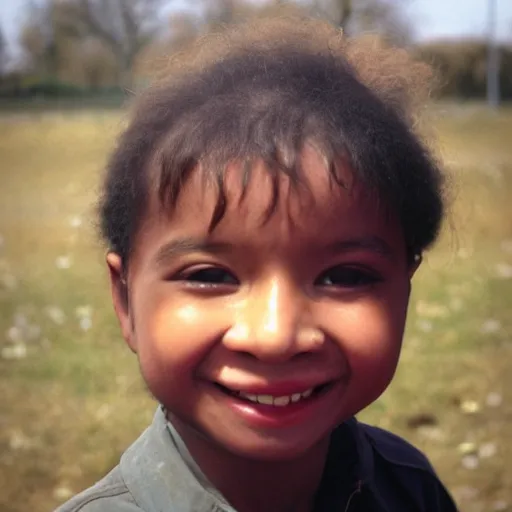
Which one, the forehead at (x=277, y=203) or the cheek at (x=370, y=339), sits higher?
the forehead at (x=277, y=203)

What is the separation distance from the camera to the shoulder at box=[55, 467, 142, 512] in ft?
4.81

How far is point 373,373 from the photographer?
1.42 meters

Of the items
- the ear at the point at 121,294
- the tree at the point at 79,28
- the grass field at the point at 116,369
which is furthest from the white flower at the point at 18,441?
the tree at the point at 79,28

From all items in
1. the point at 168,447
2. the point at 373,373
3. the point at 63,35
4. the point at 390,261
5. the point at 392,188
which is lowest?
the point at 63,35

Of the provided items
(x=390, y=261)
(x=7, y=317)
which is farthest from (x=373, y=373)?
(x=7, y=317)

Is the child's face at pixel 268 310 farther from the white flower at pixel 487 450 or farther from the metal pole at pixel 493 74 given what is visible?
the metal pole at pixel 493 74

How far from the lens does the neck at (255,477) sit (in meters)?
1.57

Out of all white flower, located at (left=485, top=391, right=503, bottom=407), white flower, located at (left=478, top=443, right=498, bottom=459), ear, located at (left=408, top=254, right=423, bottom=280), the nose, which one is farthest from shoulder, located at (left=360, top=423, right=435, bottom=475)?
white flower, located at (left=485, top=391, right=503, bottom=407)

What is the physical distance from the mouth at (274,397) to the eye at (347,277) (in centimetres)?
17

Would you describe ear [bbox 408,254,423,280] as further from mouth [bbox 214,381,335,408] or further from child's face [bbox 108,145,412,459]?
mouth [bbox 214,381,335,408]

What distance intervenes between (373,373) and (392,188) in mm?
325

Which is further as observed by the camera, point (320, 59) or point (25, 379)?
point (25, 379)

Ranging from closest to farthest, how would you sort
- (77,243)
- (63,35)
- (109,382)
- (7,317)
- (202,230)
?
(202,230) → (109,382) → (7,317) → (77,243) → (63,35)

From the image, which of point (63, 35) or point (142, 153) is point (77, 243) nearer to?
point (142, 153)
